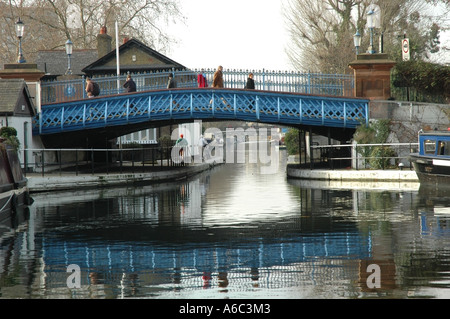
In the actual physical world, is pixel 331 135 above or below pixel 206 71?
below

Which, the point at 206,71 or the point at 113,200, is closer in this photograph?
the point at 113,200

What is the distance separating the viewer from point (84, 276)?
11141 millimetres

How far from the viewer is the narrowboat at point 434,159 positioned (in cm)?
2570

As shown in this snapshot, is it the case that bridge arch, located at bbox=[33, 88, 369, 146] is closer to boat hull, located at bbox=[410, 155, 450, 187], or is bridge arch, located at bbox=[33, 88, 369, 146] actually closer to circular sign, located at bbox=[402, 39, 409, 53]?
circular sign, located at bbox=[402, 39, 409, 53]

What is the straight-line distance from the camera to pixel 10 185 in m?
20.7

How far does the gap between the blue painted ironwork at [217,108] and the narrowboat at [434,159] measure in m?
8.04

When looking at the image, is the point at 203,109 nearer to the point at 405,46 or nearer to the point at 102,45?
the point at 405,46

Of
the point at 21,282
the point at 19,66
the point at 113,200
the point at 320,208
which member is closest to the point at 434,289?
the point at 21,282

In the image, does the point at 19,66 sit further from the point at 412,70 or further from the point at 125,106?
the point at 412,70

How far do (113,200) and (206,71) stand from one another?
1222cm

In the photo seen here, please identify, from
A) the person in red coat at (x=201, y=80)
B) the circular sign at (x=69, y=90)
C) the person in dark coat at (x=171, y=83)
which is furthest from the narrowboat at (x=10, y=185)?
the circular sign at (x=69, y=90)

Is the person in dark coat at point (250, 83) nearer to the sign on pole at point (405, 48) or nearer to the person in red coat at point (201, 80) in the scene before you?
the person in red coat at point (201, 80)

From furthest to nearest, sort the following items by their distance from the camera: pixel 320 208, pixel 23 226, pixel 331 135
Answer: pixel 331 135, pixel 320 208, pixel 23 226
